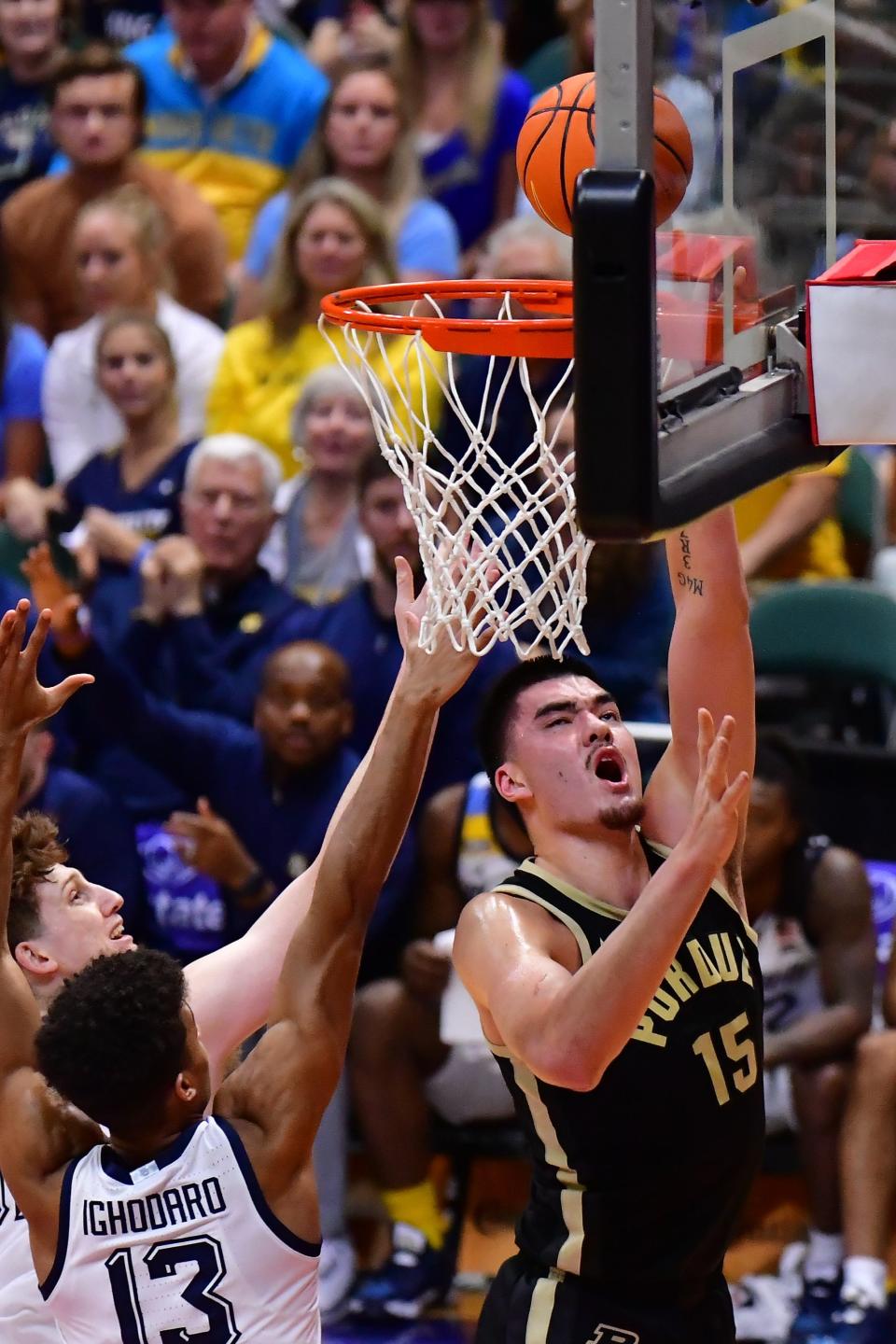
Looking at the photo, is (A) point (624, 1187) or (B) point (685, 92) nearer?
(B) point (685, 92)

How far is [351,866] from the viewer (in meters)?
A: 3.12

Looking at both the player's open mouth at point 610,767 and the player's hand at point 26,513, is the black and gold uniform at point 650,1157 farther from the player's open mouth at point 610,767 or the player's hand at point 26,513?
the player's hand at point 26,513

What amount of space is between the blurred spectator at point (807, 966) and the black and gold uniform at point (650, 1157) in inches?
73.1

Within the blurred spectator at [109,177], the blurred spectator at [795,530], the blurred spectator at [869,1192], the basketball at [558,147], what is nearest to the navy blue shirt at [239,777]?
the blurred spectator at [869,1192]

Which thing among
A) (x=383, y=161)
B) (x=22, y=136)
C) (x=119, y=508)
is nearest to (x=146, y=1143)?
(x=119, y=508)

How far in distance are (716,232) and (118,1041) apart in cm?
148

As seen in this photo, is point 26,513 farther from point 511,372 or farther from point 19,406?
point 511,372

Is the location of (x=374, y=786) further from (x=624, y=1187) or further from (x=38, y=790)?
(x=38, y=790)

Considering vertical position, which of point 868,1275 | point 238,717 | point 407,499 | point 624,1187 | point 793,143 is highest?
point 793,143

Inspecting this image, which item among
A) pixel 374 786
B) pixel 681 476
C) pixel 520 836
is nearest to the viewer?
pixel 681 476

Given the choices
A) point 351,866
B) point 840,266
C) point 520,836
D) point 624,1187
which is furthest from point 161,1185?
point 520,836

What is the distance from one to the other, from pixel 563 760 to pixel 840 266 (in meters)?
0.96

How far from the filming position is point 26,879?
11.2 feet

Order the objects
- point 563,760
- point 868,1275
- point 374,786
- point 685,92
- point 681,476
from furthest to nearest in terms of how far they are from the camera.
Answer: point 868,1275 → point 563,760 → point 374,786 → point 685,92 → point 681,476
